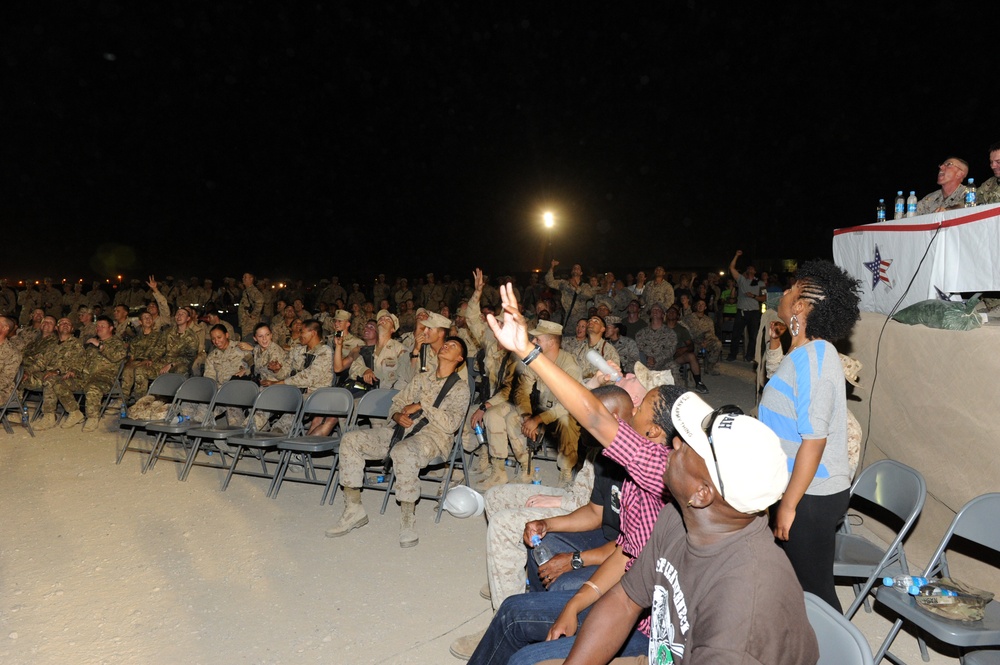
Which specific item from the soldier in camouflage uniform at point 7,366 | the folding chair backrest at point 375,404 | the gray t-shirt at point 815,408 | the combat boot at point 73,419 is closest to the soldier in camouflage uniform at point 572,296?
the folding chair backrest at point 375,404

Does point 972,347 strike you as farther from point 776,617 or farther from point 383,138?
point 383,138

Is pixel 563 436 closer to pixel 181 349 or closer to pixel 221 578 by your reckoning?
pixel 221 578

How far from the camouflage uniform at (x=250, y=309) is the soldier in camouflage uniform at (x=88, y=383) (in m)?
4.94

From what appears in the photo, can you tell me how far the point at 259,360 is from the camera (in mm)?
7527

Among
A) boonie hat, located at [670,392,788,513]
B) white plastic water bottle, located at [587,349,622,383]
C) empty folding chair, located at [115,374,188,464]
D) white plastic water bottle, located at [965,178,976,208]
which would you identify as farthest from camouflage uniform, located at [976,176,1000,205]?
empty folding chair, located at [115,374,188,464]

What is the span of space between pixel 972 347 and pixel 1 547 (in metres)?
6.63

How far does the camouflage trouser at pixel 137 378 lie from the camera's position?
8.20 metres

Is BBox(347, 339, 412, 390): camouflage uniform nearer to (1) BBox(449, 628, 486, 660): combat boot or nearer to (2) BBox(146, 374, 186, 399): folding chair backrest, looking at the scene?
(2) BBox(146, 374, 186, 399): folding chair backrest

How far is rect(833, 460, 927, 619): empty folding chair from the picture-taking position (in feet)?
9.73

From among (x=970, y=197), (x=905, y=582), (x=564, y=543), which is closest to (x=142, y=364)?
(x=564, y=543)

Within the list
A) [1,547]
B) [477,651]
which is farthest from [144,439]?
[477,651]

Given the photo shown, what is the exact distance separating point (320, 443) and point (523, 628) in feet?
11.4

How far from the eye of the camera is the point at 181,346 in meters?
8.57

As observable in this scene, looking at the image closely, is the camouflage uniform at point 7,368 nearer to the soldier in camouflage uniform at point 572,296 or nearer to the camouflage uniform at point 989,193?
the soldier in camouflage uniform at point 572,296
